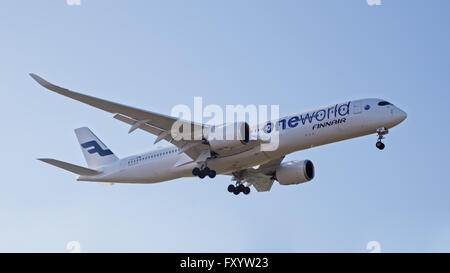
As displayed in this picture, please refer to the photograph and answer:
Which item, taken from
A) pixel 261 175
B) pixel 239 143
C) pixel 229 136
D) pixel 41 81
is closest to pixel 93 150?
pixel 261 175

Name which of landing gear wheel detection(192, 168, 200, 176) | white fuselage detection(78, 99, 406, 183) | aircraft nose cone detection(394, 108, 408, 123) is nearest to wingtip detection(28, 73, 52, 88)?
white fuselage detection(78, 99, 406, 183)

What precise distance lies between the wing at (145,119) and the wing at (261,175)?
4.99 m

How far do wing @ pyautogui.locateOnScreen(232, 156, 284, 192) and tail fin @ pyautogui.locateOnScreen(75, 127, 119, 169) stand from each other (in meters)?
7.86

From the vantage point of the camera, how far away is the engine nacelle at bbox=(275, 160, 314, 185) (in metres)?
39.4

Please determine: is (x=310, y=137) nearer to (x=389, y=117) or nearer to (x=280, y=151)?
(x=280, y=151)

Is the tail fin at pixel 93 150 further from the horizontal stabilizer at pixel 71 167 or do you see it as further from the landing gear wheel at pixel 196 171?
the landing gear wheel at pixel 196 171

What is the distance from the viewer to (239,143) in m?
33.8

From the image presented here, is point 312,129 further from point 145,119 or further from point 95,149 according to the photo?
point 95,149

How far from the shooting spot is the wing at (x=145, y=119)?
101 feet

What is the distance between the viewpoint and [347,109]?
3356 centimetres

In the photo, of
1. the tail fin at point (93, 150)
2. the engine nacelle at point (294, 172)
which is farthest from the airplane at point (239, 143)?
the tail fin at point (93, 150)

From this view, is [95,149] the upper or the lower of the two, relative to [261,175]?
upper

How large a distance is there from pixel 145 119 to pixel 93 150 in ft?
33.7

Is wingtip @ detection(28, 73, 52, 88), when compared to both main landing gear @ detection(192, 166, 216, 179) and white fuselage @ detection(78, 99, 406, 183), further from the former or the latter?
main landing gear @ detection(192, 166, 216, 179)
